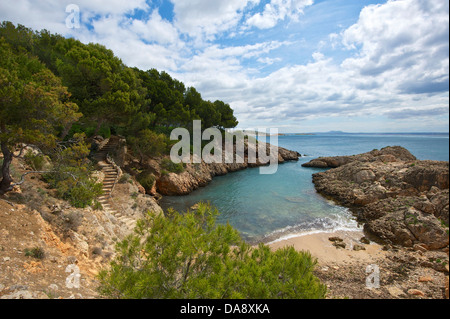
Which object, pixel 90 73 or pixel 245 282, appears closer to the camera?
pixel 245 282

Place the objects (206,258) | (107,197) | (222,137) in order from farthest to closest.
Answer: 1. (222,137)
2. (107,197)
3. (206,258)

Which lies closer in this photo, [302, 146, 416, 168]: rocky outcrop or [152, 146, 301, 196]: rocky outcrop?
[152, 146, 301, 196]: rocky outcrop

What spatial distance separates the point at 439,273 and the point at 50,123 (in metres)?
18.6

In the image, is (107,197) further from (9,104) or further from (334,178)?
(334,178)

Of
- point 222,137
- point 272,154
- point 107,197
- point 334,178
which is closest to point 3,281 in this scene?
point 107,197

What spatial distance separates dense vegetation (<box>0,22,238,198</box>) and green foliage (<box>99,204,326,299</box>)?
733 centimetres

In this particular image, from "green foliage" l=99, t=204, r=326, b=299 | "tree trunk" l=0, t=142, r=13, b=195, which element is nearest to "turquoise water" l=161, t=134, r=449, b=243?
"green foliage" l=99, t=204, r=326, b=299

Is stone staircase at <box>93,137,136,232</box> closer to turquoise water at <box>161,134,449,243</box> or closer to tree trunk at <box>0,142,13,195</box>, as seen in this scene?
tree trunk at <box>0,142,13,195</box>

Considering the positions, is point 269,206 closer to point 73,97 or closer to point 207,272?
point 207,272

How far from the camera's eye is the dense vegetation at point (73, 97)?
8.55 meters

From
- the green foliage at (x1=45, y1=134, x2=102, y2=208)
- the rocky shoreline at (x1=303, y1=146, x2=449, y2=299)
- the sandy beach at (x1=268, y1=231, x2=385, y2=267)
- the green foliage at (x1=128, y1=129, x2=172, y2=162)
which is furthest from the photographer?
the green foliage at (x1=128, y1=129, x2=172, y2=162)

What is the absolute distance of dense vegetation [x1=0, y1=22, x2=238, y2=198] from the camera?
28.0 ft
